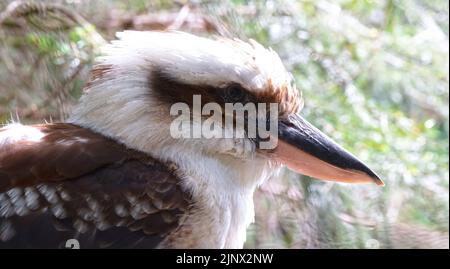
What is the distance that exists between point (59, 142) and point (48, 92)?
96 cm

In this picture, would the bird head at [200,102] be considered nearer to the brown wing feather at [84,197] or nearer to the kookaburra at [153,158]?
the kookaburra at [153,158]

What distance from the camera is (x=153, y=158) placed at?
2459 mm

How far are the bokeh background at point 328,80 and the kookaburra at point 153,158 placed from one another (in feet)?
2.07

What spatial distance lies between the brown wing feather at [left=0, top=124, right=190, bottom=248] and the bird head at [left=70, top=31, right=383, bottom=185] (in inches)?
5.0

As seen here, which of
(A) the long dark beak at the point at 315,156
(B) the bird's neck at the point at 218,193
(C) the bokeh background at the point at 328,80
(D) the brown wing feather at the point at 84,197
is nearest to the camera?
(D) the brown wing feather at the point at 84,197

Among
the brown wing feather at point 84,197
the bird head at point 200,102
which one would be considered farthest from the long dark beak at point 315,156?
the brown wing feather at point 84,197

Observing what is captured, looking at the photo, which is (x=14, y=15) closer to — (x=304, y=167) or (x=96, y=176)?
(x=96, y=176)

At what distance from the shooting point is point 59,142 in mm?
2424

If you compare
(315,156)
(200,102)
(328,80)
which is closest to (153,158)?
(200,102)

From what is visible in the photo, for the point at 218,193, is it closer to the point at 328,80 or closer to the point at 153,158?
the point at 153,158

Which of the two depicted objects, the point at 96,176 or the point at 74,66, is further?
the point at 74,66

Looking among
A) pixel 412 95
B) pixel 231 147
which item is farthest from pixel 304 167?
pixel 412 95

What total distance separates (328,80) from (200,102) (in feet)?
4.95

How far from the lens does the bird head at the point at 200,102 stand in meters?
2.45
